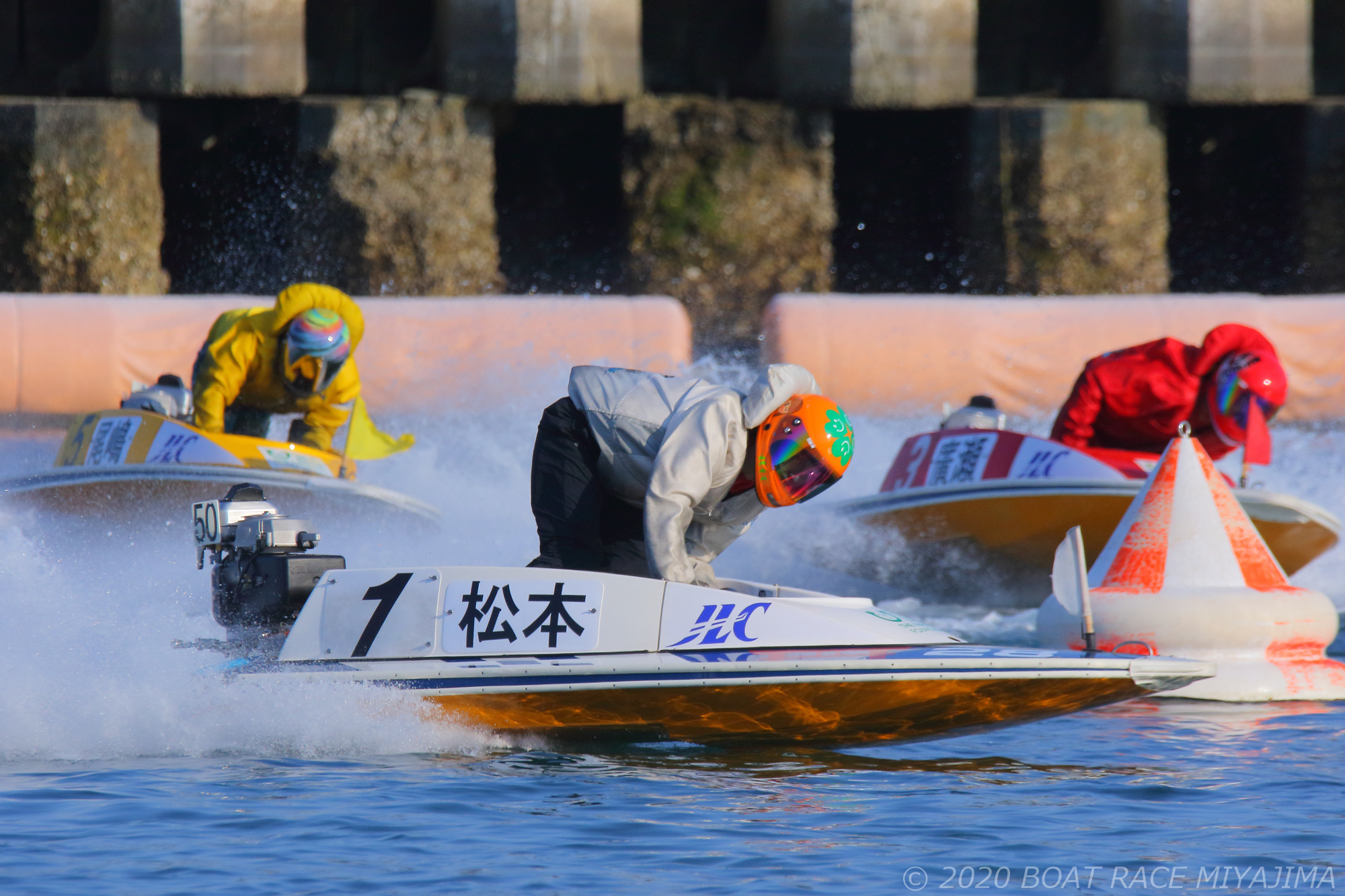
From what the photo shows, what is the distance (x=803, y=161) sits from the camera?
502 inches

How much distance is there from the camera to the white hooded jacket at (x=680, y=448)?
15.1 feet

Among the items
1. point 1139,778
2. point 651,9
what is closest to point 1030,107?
point 651,9

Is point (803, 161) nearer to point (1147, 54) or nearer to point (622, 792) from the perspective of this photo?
point (1147, 54)

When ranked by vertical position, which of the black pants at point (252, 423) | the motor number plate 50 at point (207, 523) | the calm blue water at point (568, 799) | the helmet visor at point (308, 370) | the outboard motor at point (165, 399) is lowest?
A: the calm blue water at point (568, 799)

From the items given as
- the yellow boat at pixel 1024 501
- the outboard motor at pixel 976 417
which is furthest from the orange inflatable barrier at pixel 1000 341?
the yellow boat at pixel 1024 501

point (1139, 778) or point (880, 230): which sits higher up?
point (880, 230)

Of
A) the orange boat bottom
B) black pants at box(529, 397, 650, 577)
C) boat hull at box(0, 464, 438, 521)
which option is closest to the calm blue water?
the orange boat bottom

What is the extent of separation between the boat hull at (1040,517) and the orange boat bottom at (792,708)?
2.96 meters

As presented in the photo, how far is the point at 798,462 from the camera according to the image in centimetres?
466

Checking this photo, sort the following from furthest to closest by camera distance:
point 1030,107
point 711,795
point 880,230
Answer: point 880,230, point 1030,107, point 711,795

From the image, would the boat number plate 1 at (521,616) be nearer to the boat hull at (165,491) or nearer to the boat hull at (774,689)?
the boat hull at (774,689)

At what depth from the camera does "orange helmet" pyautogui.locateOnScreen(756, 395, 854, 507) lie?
15.2ft

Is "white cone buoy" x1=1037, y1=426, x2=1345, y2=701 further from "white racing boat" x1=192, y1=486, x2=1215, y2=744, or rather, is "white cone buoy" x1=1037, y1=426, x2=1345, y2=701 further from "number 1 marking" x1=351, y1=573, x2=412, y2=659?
"number 1 marking" x1=351, y1=573, x2=412, y2=659

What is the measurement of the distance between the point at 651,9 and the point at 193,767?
33.9 feet
